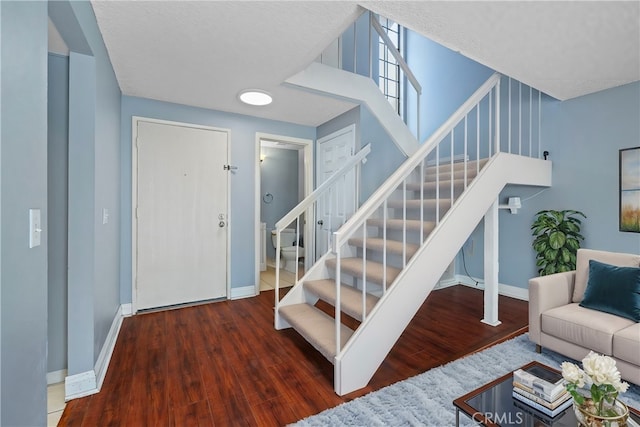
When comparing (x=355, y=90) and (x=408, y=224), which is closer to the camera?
(x=408, y=224)

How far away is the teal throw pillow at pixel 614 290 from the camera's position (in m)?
1.93

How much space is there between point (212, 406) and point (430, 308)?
2.41m

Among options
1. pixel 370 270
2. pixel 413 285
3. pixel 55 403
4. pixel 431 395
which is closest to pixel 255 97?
pixel 370 270

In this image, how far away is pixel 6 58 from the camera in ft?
2.55

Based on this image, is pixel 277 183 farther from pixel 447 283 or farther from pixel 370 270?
pixel 370 270

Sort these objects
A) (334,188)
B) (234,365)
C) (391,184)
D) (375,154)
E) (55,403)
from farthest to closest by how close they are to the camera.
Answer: (334,188) < (375,154) < (234,365) < (391,184) < (55,403)

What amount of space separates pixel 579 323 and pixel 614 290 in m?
0.36

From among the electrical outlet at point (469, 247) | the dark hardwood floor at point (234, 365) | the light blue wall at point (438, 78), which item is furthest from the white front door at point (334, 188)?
the electrical outlet at point (469, 247)

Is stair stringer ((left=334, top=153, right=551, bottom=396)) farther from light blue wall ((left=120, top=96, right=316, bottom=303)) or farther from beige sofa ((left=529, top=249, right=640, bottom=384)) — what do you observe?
light blue wall ((left=120, top=96, right=316, bottom=303))

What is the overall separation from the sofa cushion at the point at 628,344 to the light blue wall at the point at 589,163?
151cm

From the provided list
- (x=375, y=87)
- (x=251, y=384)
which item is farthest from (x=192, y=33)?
(x=251, y=384)

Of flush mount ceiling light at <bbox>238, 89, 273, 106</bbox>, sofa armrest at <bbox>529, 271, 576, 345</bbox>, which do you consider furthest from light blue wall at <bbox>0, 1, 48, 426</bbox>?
sofa armrest at <bbox>529, 271, 576, 345</bbox>

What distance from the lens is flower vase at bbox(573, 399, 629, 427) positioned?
3.10 feet

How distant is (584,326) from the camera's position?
193 cm
